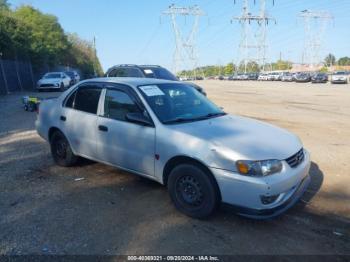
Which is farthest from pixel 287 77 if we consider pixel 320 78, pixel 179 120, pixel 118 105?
pixel 179 120

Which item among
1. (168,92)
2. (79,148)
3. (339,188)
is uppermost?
(168,92)

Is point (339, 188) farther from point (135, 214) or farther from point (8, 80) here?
point (8, 80)

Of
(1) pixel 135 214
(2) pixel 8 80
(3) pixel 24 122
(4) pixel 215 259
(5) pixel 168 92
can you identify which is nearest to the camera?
(4) pixel 215 259

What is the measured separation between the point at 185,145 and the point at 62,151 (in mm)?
2868

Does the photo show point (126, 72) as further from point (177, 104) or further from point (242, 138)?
point (242, 138)

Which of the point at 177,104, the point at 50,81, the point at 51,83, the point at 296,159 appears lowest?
the point at 51,83

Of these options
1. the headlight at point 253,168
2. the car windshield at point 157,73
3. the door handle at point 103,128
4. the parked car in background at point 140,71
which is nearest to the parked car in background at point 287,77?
the car windshield at point 157,73

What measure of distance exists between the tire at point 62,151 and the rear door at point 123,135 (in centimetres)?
93

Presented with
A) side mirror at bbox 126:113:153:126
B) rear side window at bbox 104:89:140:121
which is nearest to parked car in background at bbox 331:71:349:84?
rear side window at bbox 104:89:140:121

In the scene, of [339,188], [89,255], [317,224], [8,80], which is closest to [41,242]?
[89,255]

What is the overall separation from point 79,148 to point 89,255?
2.50 meters

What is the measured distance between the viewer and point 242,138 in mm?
4137

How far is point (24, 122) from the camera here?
1143 centimetres

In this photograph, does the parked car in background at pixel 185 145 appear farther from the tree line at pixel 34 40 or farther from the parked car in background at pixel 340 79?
the parked car in background at pixel 340 79
